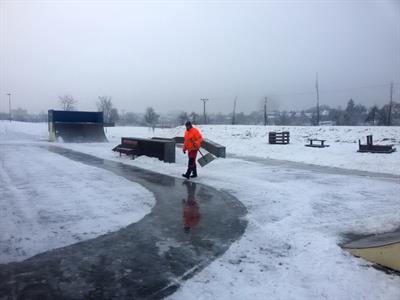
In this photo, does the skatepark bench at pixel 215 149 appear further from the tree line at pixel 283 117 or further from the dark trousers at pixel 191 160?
the tree line at pixel 283 117

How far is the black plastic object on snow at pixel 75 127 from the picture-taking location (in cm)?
3169

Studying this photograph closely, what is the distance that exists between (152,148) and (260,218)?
10.6 meters

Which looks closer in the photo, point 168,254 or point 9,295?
point 9,295

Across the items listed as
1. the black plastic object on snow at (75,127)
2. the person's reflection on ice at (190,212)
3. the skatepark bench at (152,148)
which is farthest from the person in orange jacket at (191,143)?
the black plastic object on snow at (75,127)

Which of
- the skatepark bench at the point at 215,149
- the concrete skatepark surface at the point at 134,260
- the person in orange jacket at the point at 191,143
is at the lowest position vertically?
the concrete skatepark surface at the point at 134,260

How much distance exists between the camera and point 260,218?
7.51 metres

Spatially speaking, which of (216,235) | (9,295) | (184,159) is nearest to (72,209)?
(216,235)

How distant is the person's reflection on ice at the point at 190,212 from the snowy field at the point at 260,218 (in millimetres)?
860

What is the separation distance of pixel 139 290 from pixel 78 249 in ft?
5.67

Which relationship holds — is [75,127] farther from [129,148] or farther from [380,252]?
[380,252]

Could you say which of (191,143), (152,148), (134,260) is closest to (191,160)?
(191,143)

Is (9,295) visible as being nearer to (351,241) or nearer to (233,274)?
(233,274)

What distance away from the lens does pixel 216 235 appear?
6.43 meters

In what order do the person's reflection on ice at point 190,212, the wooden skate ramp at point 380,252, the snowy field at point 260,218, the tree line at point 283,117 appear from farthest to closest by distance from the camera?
the tree line at point 283,117, the person's reflection on ice at point 190,212, the wooden skate ramp at point 380,252, the snowy field at point 260,218
